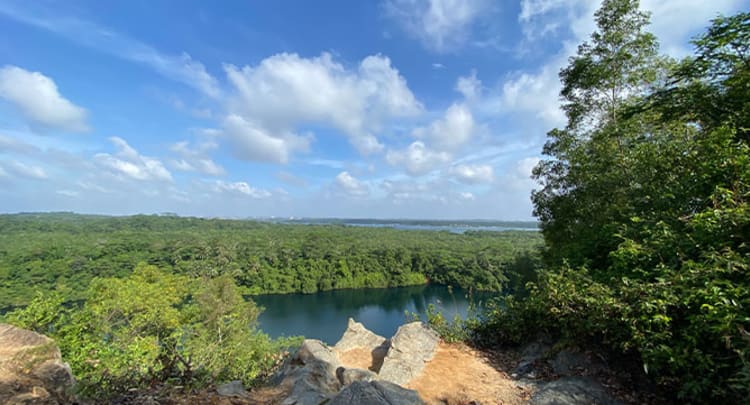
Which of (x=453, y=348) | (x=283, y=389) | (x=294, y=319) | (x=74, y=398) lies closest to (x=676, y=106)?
(x=453, y=348)

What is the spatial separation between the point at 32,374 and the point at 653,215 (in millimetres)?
7104

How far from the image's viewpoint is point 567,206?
6676 millimetres

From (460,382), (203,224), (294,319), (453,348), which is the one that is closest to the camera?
(460,382)

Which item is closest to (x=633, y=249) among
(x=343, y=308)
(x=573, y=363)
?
(x=573, y=363)

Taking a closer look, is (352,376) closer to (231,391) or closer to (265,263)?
(231,391)

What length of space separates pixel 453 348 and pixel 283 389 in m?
2.85

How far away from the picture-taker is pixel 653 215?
13.2 ft

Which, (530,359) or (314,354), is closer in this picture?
(530,359)

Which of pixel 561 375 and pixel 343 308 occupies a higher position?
pixel 561 375

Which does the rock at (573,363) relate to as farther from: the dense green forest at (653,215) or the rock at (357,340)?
the rock at (357,340)

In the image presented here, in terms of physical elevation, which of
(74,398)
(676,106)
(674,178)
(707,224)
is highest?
(676,106)

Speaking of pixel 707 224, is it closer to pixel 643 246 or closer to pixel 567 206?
pixel 643 246

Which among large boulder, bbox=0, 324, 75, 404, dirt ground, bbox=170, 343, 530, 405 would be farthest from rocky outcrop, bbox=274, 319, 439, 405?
large boulder, bbox=0, 324, 75, 404

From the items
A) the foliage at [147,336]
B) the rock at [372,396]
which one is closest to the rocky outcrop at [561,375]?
the rock at [372,396]
